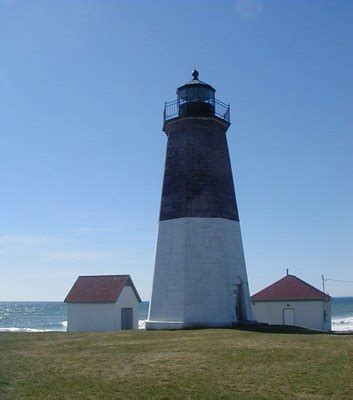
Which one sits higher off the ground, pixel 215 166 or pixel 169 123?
pixel 169 123

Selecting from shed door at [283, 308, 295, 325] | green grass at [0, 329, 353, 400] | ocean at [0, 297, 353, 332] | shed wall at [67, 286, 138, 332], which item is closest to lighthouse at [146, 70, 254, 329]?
green grass at [0, 329, 353, 400]

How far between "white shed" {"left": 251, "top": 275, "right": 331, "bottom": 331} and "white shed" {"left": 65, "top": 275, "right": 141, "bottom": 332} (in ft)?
24.7

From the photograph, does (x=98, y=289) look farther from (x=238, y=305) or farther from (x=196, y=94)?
(x=196, y=94)

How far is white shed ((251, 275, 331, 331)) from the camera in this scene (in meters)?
31.2

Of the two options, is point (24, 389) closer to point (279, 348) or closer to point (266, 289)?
point (279, 348)

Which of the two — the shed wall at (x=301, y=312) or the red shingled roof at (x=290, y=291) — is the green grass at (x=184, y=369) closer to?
the shed wall at (x=301, y=312)

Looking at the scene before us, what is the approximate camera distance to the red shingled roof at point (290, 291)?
31.4 m

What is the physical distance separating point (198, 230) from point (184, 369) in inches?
415

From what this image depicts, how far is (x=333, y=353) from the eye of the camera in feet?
48.4

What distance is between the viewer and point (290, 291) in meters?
32.2

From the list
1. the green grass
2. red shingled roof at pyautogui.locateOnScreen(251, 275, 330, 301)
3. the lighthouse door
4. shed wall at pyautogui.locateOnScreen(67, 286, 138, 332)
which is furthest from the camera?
red shingled roof at pyautogui.locateOnScreen(251, 275, 330, 301)

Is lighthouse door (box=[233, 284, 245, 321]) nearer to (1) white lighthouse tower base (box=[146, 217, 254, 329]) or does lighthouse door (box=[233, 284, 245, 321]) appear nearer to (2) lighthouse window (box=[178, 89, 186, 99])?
(1) white lighthouse tower base (box=[146, 217, 254, 329])

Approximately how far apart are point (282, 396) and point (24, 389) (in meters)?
5.35

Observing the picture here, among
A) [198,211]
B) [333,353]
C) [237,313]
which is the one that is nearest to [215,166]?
[198,211]
